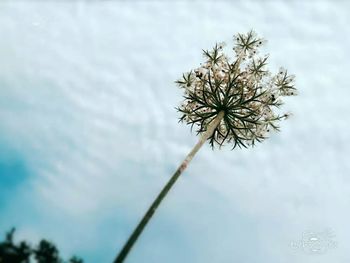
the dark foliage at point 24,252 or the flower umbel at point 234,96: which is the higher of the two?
the flower umbel at point 234,96

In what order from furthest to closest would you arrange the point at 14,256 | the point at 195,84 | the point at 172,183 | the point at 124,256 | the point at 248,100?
1. the point at 195,84
2. the point at 248,100
3. the point at 172,183
4. the point at 124,256
5. the point at 14,256

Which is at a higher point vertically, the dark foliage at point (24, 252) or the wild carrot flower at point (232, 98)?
the wild carrot flower at point (232, 98)

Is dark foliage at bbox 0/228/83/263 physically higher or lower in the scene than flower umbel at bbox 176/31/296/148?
lower

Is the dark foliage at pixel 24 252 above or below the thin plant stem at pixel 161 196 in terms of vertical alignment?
below

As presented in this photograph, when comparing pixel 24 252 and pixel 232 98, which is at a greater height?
pixel 232 98

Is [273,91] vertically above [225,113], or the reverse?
[273,91]

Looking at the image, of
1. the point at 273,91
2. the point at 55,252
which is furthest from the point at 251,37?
the point at 55,252

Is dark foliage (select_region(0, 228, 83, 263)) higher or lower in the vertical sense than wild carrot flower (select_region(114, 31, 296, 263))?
lower

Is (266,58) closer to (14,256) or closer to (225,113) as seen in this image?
(225,113)
